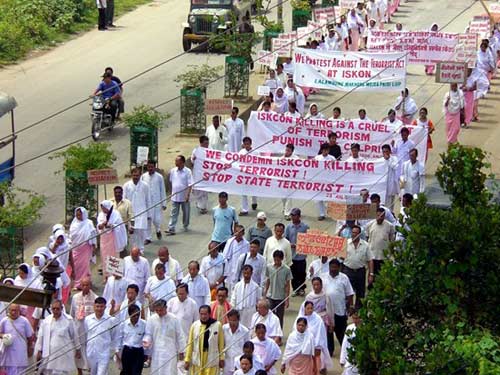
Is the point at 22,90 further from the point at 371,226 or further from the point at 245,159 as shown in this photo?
the point at 371,226

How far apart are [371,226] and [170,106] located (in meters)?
12.6

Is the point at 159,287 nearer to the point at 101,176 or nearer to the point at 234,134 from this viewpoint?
the point at 101,176

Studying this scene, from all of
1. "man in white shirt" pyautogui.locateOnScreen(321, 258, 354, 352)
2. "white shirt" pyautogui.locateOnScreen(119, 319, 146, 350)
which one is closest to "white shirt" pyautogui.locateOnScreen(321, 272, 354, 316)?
"man in white shirt" pyautogui.locateOnScreen(321, 258, 354, 352)

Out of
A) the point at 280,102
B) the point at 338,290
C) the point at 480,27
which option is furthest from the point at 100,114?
the point at 338,290

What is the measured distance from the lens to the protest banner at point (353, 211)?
18.6 m

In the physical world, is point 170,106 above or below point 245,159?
below

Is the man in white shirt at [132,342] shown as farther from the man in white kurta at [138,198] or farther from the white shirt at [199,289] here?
the man in white kurta at [138,198]

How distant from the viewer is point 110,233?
20453mm

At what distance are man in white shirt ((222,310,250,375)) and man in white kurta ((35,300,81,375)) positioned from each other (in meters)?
1.73

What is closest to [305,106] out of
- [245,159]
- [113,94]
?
[113,94]

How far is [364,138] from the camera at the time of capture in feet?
77.5

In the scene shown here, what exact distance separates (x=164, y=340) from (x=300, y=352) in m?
1.53

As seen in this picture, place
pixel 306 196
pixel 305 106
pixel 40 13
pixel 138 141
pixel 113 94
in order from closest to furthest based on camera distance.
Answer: pixel 306 196, pixel 138 141, pixel 113 94, pixel 305 106, pixel 40 13

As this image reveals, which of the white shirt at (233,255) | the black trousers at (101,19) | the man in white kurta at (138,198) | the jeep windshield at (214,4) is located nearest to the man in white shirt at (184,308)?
the white shirt at (233,255)
